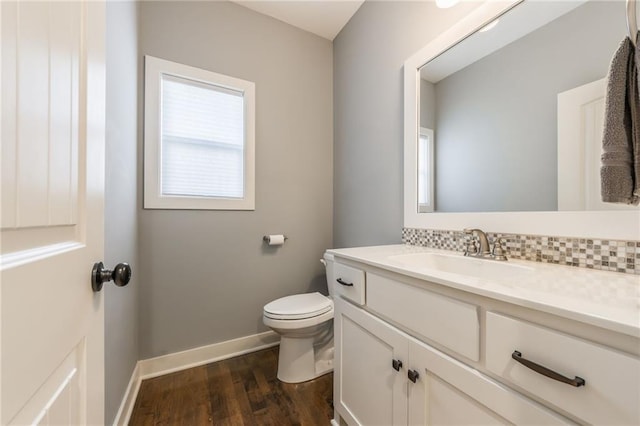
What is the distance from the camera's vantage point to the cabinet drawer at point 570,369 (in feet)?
1.38

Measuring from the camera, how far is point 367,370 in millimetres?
1008

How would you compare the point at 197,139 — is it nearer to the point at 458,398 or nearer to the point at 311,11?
the point at 311,11

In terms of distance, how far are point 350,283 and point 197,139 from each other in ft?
5.02

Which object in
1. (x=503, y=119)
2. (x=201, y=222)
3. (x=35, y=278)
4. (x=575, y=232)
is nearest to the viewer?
(x=35, y=278)

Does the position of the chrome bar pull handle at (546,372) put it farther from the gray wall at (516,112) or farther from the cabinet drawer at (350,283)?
the gray wall at (516,112)

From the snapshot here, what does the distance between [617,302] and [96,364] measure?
1134 mm

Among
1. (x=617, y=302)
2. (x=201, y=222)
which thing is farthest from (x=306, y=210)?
(x=617, y=302)

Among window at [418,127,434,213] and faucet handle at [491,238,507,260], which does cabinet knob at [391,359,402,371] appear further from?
window at [418,127,434,213]

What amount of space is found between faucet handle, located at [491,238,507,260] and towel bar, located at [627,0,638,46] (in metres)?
0.70

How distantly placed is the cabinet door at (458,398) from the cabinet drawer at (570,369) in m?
0.04

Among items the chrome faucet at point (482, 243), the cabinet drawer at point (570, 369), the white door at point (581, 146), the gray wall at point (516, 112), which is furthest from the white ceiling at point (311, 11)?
the cabinet drawer at point (570, 369)

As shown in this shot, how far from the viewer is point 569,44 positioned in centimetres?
90

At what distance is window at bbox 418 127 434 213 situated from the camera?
4.56ft

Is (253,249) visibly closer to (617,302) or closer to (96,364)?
(96,364)
